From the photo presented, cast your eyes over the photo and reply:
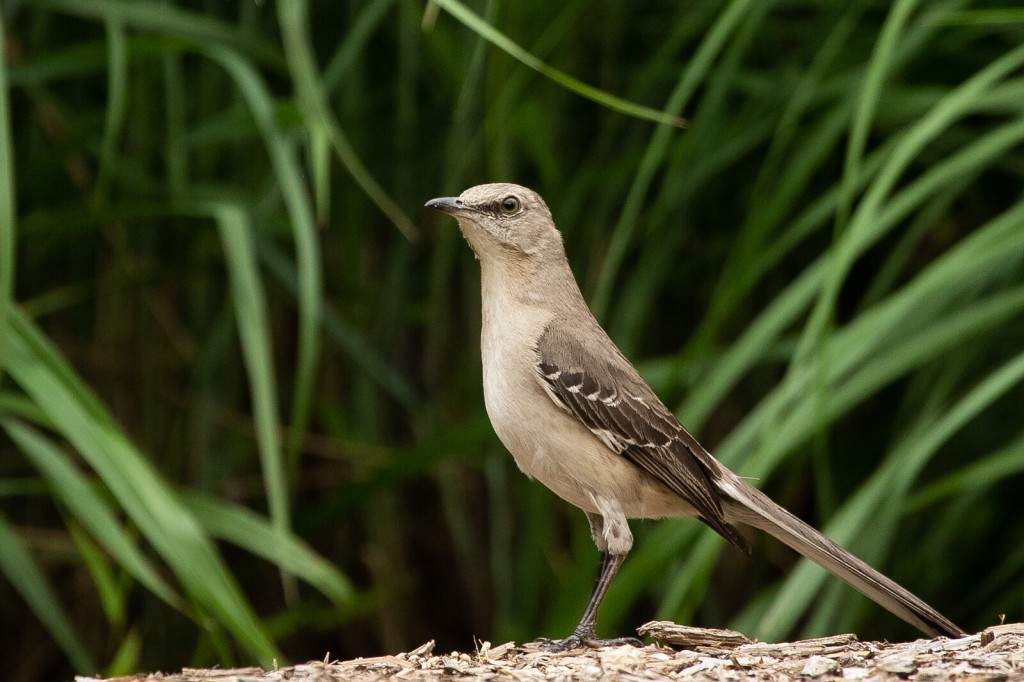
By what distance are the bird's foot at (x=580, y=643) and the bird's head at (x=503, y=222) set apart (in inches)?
45.8

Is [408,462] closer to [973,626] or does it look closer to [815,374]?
[815,374]

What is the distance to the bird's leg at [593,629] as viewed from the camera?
3297 millimetres

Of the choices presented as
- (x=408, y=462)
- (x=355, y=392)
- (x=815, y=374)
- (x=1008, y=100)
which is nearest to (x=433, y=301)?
(x=355, y=392)

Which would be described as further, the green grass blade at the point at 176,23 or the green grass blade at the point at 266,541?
the green grass blade at the point at 176,23

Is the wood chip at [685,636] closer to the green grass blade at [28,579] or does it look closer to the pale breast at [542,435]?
the pale breast at [542,435]

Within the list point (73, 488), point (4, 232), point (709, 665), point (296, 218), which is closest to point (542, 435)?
point (709, 665)

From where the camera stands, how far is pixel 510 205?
3.76 meters

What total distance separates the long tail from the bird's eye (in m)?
1.06

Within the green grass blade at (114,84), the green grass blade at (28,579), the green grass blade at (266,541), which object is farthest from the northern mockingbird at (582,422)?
the green grass blade at (28,579)

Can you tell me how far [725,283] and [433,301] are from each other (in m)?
1.49

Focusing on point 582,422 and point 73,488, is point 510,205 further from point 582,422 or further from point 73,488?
point 73,488

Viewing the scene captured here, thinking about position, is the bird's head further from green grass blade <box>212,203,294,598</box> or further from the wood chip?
the wood chip

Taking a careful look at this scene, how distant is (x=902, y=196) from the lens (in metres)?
3.89

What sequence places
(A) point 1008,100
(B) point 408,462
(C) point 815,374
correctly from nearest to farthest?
(C) point 815,374 → (A) point 1008,100 → (B) point 408,462
